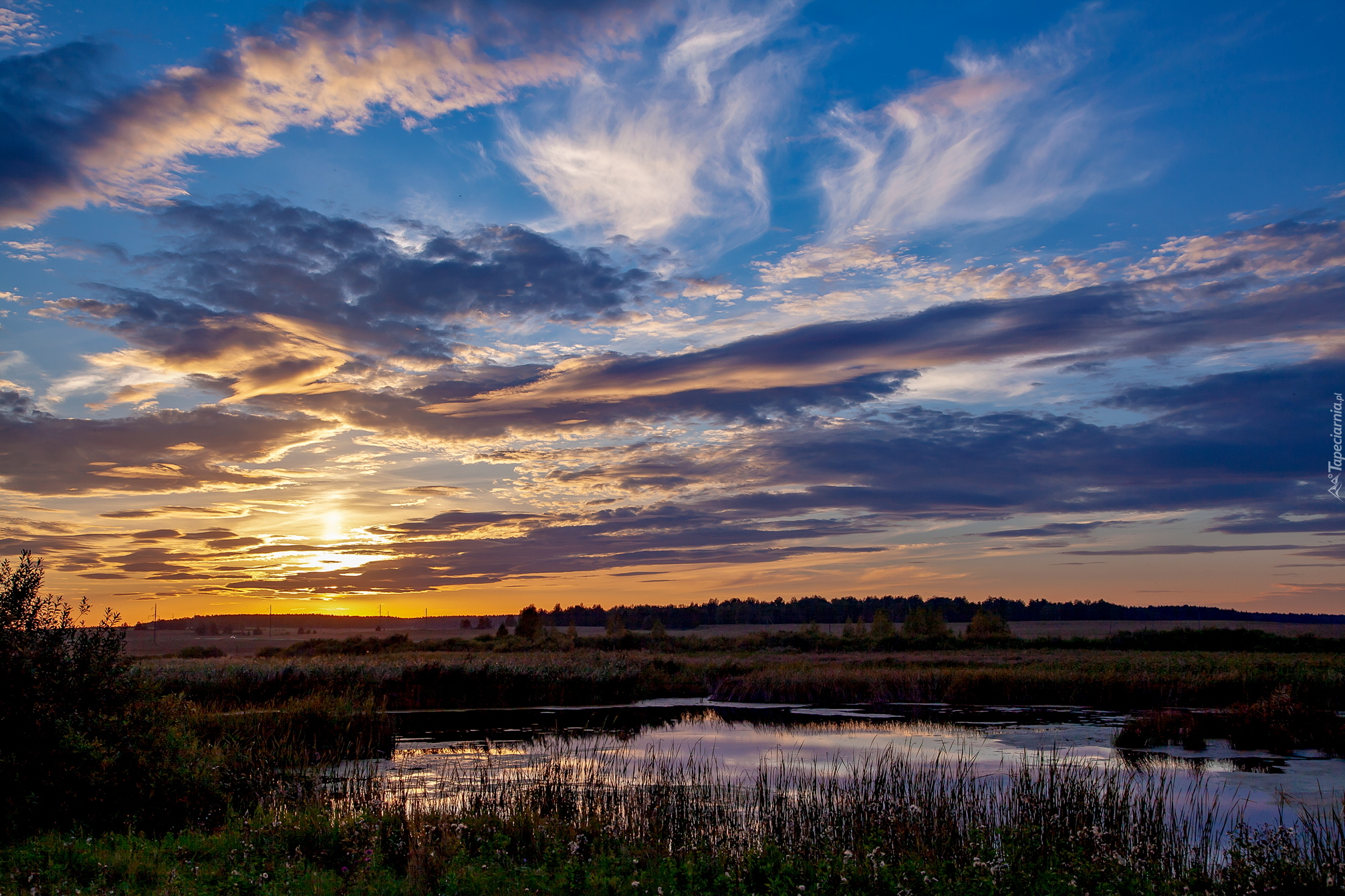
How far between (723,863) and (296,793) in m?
9.42

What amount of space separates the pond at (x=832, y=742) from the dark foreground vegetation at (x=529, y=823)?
1.08 meters

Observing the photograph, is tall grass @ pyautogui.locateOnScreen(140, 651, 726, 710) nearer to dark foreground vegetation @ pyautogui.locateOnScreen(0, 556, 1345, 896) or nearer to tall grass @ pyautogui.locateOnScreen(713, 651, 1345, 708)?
tall grass @ pyautogui.locateOnScreen(713, 651, 1345, 708)

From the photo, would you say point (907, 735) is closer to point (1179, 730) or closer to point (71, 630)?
point (1179, 730)

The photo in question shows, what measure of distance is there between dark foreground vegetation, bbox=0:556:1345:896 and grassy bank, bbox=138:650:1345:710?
16.5 m

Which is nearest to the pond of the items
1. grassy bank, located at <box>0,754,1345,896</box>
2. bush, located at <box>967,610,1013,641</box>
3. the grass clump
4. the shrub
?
the grass clump

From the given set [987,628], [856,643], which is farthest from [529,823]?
[987,628]

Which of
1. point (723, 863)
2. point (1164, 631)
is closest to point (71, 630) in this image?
point (723, 863)

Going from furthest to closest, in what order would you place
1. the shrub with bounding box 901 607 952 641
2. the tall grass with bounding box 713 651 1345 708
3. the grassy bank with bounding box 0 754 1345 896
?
the shrub with bounding box 901 607 952 641, the tall grass with bounding box 713 651 1345 708, the grassy bank with bounding box 0 754 1345 896

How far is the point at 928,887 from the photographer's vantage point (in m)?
9.05

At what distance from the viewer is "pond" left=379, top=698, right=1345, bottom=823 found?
705 inches

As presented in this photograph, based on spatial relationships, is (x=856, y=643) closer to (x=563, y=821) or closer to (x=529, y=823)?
(x=563, y=821)

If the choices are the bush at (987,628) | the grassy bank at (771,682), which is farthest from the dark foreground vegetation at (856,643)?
the grassy bank at (771,682)

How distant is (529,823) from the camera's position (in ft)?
40.7

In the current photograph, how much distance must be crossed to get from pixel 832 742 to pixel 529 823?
14.6 meters
